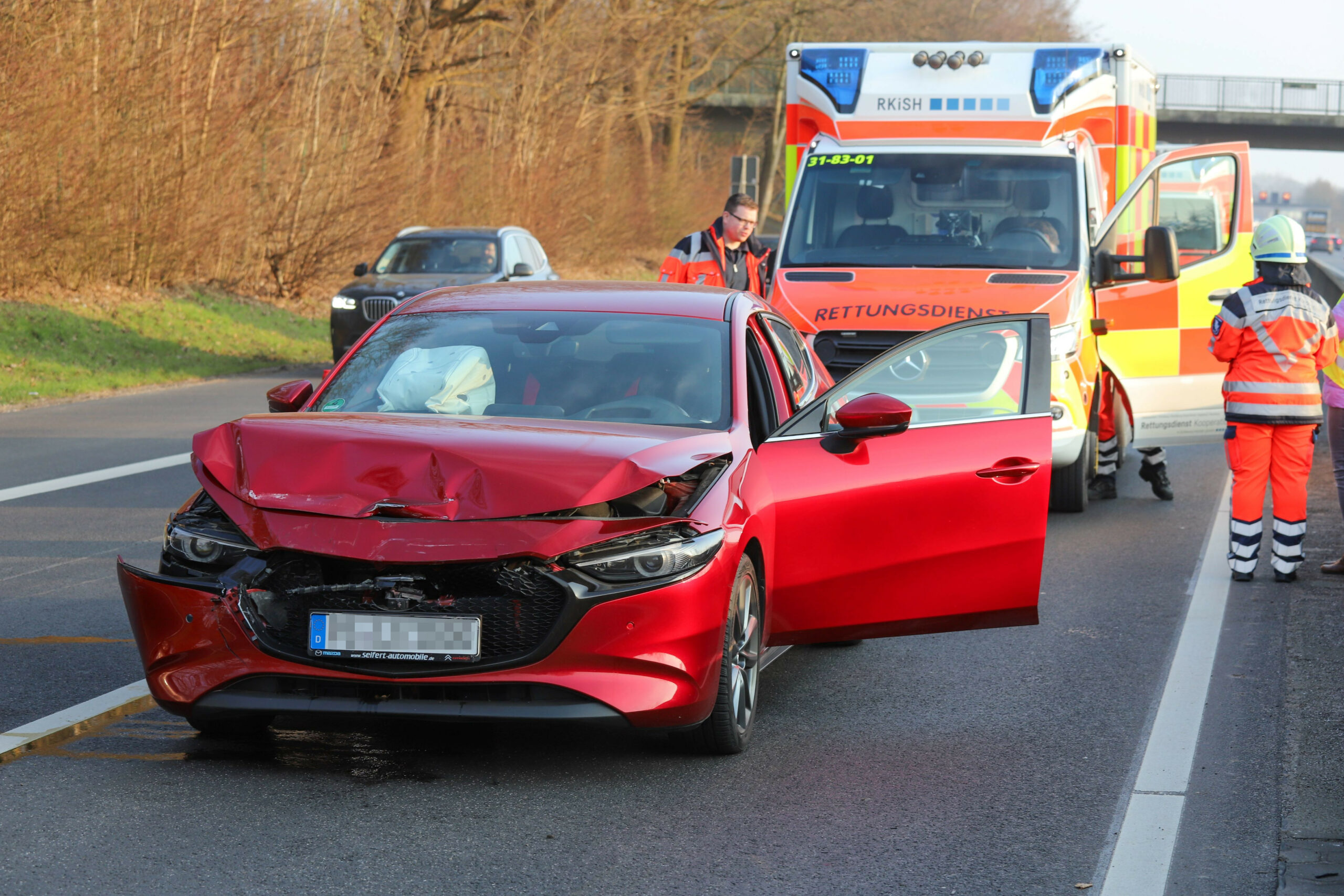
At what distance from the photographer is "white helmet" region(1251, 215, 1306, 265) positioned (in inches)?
329

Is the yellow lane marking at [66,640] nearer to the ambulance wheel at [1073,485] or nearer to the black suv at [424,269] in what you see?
the ambulance wheel at [1073,485]

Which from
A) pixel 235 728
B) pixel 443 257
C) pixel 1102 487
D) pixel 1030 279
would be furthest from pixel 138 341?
pixel 235 728

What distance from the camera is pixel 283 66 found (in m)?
26.5

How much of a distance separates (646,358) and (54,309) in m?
16.9

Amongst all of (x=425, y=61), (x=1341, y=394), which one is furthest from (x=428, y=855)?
(x=425, y=61)

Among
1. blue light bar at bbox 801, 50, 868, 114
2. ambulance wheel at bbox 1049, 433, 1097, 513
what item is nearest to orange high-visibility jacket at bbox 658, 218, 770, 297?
blue light bar at bbox 801, 50, 868, 114

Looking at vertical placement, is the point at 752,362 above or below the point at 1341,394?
above

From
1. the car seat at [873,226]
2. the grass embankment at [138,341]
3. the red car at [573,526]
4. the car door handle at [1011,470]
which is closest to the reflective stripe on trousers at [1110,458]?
the car seat at [873,226]

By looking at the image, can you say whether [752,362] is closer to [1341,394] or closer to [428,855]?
[428,855]

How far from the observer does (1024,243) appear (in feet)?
37.0

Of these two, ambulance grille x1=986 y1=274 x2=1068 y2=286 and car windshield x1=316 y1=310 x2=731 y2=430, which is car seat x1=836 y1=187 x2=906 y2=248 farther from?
car windshield x1=316 y1=310 x2=731 y2=430

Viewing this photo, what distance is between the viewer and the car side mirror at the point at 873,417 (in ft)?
18.5

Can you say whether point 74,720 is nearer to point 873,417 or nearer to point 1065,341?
point 873,417

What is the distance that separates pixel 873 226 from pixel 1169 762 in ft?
22.1
